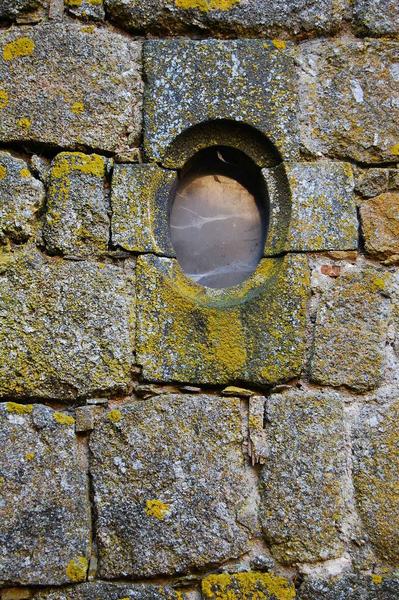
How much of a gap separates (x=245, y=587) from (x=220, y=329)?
825 mm

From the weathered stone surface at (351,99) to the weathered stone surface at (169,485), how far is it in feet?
3.43

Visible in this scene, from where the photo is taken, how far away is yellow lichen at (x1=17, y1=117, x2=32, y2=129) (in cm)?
263

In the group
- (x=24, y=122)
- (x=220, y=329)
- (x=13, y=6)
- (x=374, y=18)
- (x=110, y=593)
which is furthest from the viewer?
(x=374, y=18)

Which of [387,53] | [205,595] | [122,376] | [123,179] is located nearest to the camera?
[205,595]

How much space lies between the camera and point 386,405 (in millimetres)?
2518

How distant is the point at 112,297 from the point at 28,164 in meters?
0.58

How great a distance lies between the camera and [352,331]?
257 centimetres

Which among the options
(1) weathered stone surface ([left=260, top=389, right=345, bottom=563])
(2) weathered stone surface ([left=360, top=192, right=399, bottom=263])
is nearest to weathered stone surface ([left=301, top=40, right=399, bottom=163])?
(2) weathered stone surface ([left=360, top=192, right=399, bottom=263])

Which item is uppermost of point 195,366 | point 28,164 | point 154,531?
point 28,164

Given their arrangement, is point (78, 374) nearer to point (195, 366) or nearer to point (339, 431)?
point (195, 366)

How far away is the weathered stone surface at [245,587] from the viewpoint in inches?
90.6

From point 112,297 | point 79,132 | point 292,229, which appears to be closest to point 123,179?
point 79,132

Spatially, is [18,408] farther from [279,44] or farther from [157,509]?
[279,44]

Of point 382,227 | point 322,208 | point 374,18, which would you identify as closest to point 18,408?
point 322,208
